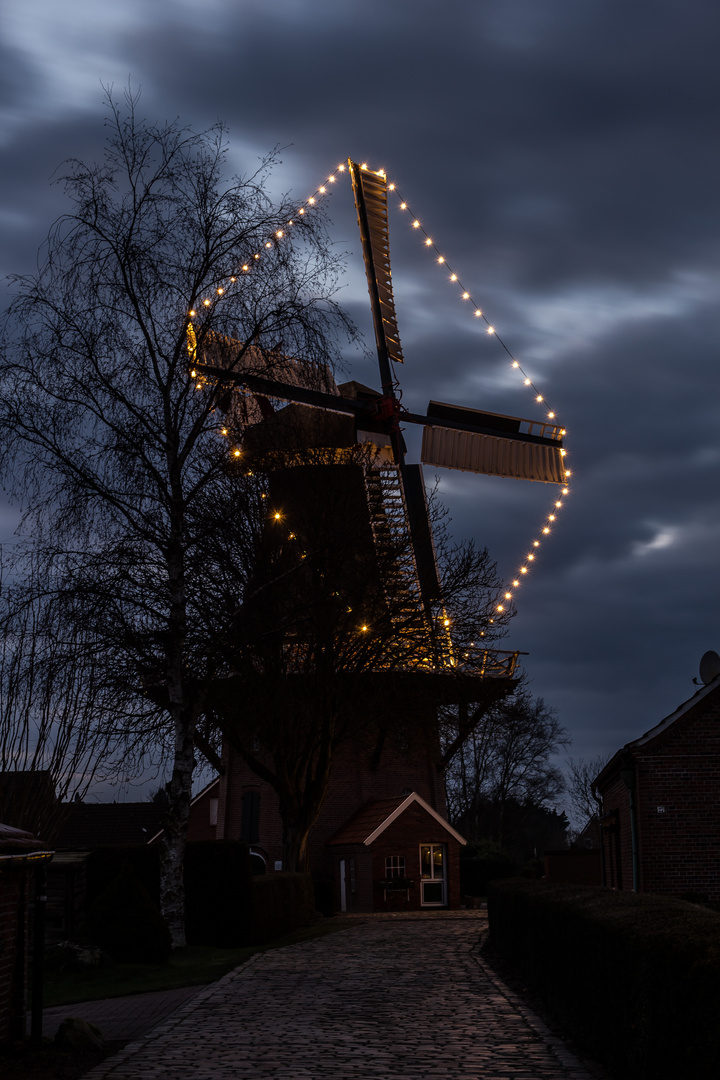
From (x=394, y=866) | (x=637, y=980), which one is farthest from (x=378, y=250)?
(x=637, y=980)

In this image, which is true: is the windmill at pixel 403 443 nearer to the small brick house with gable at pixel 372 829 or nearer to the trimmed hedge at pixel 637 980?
the small brick house with gable at pixel 372 829

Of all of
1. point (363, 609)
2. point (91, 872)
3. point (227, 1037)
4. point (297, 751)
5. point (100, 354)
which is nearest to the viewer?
point (227, 1037)

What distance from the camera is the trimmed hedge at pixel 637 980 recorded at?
21.3 ft

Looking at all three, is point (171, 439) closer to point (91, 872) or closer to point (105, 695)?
point (105, 695)

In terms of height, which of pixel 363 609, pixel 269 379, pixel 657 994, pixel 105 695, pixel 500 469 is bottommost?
pixel 657 994

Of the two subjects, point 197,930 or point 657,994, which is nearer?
point 657,994

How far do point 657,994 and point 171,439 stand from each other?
11.9m

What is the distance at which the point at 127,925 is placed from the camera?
1623 centimetres

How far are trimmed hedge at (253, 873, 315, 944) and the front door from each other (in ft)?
26.6

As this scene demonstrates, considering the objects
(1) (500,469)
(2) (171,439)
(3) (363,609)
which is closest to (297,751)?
(3) (363,609)

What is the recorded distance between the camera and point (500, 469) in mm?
33688

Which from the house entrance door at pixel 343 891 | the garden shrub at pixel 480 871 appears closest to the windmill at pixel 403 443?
the house entrance door at pixel 343 891

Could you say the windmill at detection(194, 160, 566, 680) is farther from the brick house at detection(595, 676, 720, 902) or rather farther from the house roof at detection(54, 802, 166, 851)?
the house roof at detection(54, 802, 166, 851)

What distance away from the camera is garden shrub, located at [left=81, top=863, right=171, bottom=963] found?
1614 cm
